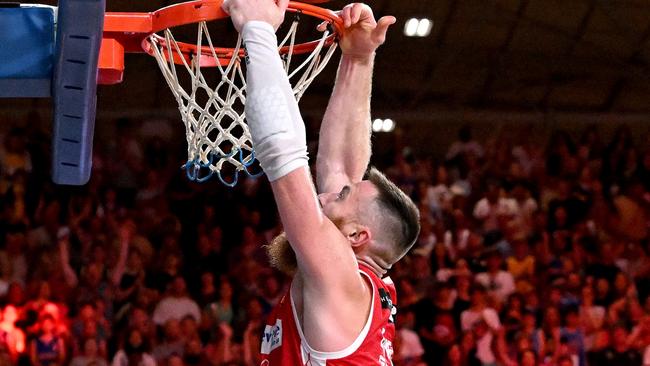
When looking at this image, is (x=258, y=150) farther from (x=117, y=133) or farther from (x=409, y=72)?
(x=409, y=72)

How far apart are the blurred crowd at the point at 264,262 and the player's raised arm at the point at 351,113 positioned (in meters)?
4.76

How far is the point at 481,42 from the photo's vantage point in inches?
548

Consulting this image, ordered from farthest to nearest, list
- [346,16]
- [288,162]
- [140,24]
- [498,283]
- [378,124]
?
[378,124] → [498,283] → [346,16] → [140,24] → [288,162]

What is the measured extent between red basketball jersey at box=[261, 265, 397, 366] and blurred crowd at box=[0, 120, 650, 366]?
5271 millimetres

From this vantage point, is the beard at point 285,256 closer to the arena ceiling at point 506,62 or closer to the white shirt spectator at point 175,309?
the white shirt spectator at point 175,309

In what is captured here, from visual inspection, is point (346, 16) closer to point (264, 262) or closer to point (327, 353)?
point (327, 353)

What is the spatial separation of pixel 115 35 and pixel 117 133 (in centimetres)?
799

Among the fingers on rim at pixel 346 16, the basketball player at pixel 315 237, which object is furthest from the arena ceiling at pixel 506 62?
the basketball player at pixel 315 237

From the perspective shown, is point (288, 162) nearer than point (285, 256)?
Yes

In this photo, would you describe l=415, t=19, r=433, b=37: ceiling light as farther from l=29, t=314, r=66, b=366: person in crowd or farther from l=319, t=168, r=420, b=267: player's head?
l=319, t=168, r=420, b=267: player's head

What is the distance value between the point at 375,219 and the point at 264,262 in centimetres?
656

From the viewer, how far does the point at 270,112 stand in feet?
9.53

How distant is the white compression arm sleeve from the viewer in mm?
2875

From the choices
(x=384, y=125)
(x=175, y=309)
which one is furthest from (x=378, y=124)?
(x=175, y=309)
